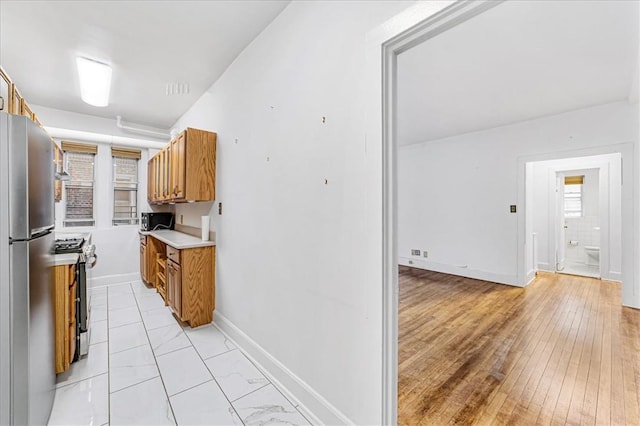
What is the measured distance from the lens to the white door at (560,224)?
17.8 ft

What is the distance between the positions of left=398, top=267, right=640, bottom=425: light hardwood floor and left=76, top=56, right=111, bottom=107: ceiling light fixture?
157 inches

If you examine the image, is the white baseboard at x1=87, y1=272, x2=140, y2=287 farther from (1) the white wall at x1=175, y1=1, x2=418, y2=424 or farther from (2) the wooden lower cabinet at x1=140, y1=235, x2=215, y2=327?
(1) the white wall at x1=175, y1=1, x2=418, y2=424

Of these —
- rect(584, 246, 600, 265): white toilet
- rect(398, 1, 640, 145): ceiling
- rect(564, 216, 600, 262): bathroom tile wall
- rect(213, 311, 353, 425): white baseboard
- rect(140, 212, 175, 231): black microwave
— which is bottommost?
rect(213, 311, 353, 425): white baseboard

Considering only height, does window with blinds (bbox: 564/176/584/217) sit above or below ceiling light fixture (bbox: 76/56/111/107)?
below

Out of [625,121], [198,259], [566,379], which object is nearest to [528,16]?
→ [566,379]

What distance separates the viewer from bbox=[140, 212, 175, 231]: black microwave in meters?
4.51

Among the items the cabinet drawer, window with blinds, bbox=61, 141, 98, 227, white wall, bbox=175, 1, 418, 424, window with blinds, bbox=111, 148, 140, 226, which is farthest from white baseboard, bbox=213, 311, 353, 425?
window with blinds, bbox=61, 141, 98, 227

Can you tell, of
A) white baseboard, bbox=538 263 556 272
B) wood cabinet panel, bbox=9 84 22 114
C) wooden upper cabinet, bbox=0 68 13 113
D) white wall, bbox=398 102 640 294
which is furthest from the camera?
white baseboard, bbox=538 263 556 272

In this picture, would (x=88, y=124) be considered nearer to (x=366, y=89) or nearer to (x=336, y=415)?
(x=366, y=89)

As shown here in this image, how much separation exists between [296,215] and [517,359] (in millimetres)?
2243

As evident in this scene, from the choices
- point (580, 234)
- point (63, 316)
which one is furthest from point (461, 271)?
point (63, 316)

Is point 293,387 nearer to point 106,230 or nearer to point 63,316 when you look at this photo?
point 63,316

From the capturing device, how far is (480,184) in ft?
15.7

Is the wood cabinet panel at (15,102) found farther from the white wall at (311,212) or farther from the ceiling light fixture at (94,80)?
the white wall at (311,212)
